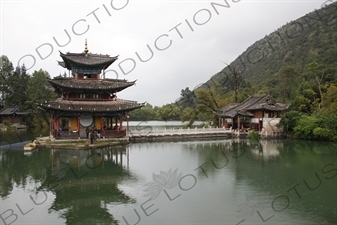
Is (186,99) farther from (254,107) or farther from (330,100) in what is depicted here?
(330,100)

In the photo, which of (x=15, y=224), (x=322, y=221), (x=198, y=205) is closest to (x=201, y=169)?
(x=198, y=205)

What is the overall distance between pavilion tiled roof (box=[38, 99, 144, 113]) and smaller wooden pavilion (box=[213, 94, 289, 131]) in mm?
11987

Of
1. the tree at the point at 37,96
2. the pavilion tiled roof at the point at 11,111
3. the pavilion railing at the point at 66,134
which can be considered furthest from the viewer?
the pavilion tiled roof at the point at 11,111

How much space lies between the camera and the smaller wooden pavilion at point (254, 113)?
32.9 meters

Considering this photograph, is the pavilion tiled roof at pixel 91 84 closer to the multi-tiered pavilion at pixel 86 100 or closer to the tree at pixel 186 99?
the multi-tiered pavilion at pixel 86 100

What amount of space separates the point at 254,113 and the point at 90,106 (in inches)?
682

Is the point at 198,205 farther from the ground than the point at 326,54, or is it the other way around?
the point at 326,54

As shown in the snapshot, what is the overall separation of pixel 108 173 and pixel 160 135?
15219 millimetres

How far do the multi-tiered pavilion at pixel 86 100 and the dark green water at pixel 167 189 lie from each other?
5.60m

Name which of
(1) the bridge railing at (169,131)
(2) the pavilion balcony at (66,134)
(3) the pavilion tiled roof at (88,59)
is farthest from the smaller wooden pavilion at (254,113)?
(2) the pavilion balcony at (66,134)

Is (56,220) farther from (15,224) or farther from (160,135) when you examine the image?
(160,135)

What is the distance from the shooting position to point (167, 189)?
39.7 ft

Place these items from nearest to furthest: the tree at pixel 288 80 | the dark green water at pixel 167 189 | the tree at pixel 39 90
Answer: the dark green water at pixel 167 189
the tree at pixel 39 90
the tree at pixel 288 80

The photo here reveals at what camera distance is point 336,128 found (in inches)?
1081
